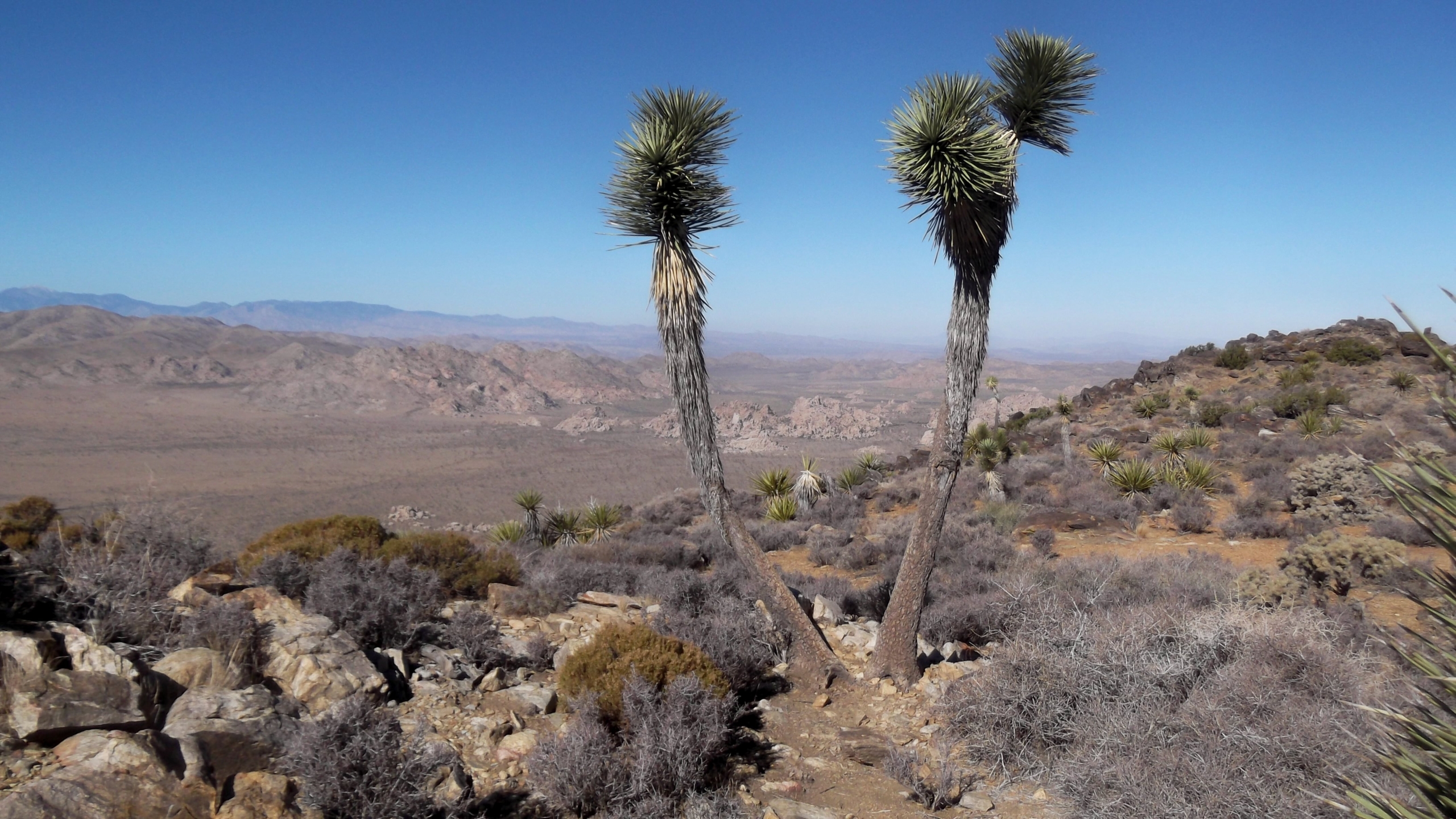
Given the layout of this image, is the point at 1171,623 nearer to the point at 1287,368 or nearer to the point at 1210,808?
the point at 1210,808

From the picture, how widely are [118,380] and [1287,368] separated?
96.2 metres

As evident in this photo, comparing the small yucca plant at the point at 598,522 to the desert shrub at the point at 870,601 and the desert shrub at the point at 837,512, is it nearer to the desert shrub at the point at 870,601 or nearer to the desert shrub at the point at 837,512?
the desert shrub at the point at 837,512

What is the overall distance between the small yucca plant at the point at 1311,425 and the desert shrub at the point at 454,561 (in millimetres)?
19794

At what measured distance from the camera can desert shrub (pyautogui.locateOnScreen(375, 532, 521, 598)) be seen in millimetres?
8500

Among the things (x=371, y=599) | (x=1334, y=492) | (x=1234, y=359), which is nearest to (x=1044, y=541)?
(x=1334, y=492)

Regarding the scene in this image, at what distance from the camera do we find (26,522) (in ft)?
32.2

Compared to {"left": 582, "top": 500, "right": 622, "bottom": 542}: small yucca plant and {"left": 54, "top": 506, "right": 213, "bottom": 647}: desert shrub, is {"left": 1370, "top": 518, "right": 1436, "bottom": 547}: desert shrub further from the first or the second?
{"left": 54, "top": 506, "right": 213, "bottom": 647}: desert shrub

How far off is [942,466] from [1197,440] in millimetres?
15684

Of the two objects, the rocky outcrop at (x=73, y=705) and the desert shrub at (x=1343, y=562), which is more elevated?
the rocky outcrop at (x=73, y=705)

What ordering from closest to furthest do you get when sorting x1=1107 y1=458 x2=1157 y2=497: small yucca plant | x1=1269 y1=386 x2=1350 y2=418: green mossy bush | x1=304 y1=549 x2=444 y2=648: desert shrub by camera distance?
1. x1=304 y1=549 x2=444 y2=648: desert shrub
2. x1=1107 y1=458 x2=1157 y2=497: small yucca plant
3. x1=1269 y1=386 x2=1350 y2=418: green mossy bush

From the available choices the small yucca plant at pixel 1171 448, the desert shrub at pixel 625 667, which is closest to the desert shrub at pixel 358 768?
the desert shrub at pixel 625 667

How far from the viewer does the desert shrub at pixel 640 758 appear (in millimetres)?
4156

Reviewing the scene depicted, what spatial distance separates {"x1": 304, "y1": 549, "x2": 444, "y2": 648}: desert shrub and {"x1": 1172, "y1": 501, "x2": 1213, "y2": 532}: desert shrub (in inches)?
507

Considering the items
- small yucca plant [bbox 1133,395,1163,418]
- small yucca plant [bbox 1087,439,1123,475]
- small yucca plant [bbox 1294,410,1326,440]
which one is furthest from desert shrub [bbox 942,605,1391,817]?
small yucca plant [bbox 1133,395,1163,418]
